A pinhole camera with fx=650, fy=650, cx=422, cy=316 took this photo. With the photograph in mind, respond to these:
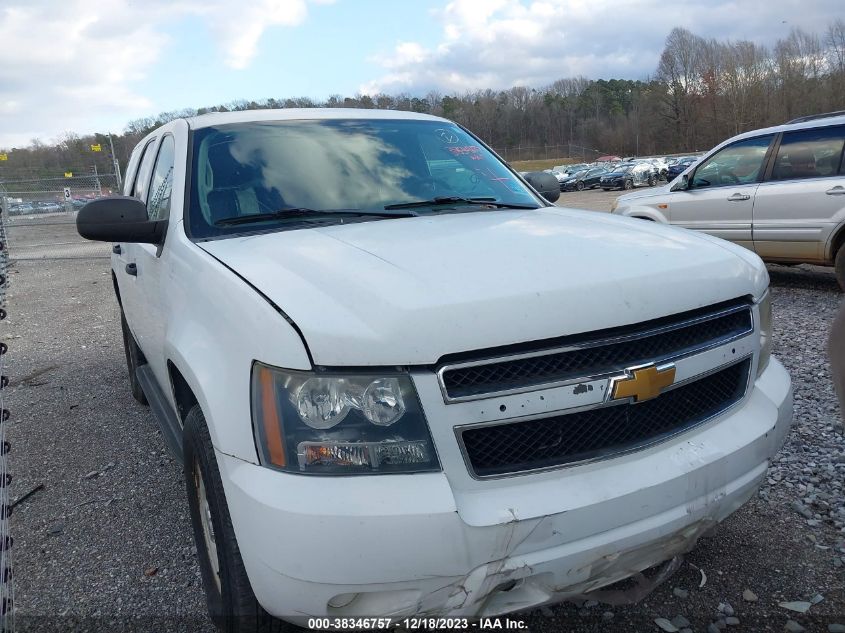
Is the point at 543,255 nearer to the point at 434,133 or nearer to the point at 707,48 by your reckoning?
the point at 434,133

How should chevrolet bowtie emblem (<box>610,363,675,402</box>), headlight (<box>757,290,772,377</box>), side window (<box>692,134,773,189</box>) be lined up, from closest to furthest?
chevrolet bowtie emblem (<box>610,363,675,402</box>) < headlight (<box>757,290,772,377</box>) < side window (<box>692,134,773,189</box>)

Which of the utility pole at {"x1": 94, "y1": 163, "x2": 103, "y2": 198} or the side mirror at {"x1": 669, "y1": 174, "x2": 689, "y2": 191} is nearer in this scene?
the side mirror at {"x1": 669, "y1": 174, "x2": 689, "y2": 191}

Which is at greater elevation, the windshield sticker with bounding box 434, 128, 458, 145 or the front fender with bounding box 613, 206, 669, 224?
the windshield sticker with bounding box 434, 128, 458, 145

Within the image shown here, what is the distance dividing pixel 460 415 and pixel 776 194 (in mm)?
6851

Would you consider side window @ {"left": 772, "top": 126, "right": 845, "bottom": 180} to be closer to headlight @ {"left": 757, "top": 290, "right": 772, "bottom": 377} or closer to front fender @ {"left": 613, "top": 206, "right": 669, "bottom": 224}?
front fender @ {"left": 613, "top": 206, "right": 669, "bottom": 224}

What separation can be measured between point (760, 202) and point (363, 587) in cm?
717

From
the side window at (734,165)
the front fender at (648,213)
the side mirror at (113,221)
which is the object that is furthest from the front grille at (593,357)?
the front fender at (648,213)

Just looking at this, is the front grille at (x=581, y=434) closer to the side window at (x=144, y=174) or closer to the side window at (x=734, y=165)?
the side window at (x=144, y=174)

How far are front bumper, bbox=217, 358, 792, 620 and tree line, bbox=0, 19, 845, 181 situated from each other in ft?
204

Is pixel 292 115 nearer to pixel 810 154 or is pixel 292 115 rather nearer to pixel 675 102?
pixel 810 154

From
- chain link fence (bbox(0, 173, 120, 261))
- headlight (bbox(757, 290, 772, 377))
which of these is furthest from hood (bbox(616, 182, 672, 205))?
chain link fence (bbox(0, 173, 120, 261))

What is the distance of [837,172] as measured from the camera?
672cm

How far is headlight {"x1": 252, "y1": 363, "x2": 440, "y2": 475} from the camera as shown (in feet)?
5.31

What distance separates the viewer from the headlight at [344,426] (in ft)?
5.31
